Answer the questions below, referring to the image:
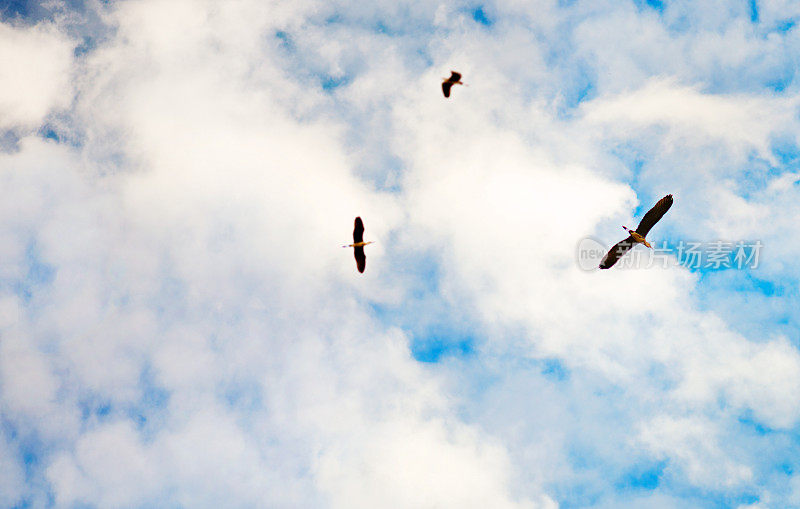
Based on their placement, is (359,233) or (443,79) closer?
(443,79)

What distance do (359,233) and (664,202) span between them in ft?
79.9

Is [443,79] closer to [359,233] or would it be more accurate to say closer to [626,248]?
[359,233]

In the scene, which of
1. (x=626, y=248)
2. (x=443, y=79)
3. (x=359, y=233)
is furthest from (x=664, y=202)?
(x=359, y=233)

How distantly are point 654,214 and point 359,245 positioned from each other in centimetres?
2371

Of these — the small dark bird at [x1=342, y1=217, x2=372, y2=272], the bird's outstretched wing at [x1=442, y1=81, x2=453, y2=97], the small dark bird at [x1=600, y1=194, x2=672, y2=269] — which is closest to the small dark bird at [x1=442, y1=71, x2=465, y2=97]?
the bird's outstretched wing at [x1=442, y1=81, x2=453, y2=97]

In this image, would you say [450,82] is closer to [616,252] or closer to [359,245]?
[359,245]

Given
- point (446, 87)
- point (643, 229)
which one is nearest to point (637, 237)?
point (643, 229)

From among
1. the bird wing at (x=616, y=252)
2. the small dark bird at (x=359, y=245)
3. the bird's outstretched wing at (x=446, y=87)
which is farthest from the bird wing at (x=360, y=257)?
the bird wing at (x=616, y=252)

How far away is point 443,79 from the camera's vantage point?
40.5 m

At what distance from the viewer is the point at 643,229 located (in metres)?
46.6

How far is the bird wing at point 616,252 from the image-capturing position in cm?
4659

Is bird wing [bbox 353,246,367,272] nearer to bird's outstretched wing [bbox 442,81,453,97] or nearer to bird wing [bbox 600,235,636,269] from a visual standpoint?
bird's outstretched wing [bbox 442,81,453,97]

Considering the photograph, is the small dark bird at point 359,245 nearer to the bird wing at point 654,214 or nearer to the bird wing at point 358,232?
the bird wing at point 358,232

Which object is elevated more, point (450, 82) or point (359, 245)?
point (450, 82)
